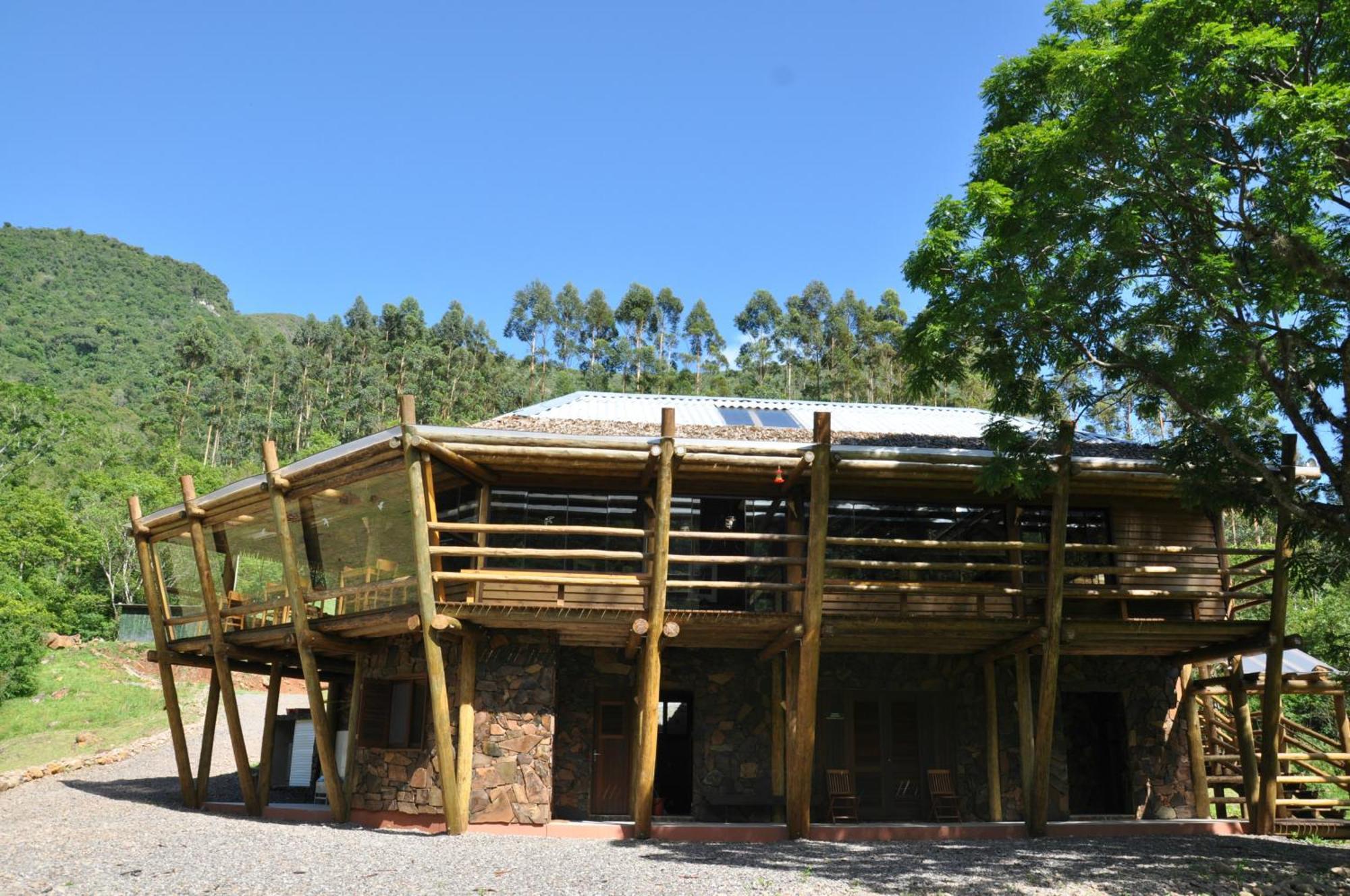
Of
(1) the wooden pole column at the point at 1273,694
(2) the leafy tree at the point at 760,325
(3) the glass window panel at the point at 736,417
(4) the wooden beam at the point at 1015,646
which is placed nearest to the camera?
(4) the wooden beam at the point at 1015,646

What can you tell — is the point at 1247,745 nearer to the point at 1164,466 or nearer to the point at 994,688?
the point at 994,688

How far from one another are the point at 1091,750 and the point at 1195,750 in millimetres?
1849

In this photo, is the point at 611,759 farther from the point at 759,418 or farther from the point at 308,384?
the point at 308,384

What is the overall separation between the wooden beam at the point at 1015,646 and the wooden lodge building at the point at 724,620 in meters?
0.04

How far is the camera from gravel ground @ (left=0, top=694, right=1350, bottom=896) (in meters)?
8.69

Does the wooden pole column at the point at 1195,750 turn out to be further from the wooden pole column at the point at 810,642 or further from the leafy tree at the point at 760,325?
the leafy tree at the point at 760,325

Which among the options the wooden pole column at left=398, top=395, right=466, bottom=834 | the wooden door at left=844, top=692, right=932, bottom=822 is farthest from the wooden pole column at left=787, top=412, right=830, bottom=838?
the wooden pole column at left=398, top=395, right=466, bottom=834

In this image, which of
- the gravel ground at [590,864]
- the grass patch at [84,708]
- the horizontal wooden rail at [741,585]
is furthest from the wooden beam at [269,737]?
the grass patch at [84,708]

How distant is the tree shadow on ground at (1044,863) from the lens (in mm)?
8898

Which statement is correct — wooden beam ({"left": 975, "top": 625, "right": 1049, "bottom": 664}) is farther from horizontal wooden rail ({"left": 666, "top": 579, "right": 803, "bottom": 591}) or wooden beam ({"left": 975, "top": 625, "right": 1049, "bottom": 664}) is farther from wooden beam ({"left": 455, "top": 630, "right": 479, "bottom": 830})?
wooden beam ({"left": 455, "top": 630, "right": 479, "bottom": 830})

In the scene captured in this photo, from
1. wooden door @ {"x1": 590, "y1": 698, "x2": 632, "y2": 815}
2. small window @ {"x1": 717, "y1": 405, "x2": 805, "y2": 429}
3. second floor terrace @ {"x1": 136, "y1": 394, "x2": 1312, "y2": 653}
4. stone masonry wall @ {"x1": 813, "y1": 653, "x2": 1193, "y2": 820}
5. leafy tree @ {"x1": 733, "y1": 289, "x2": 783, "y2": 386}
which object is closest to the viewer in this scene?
second floor terrace @ {"x1": 136, "y1": 394, "x2": 1312, "y2": 653}

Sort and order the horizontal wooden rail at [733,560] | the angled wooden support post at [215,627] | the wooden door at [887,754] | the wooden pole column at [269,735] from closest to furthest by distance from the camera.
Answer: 1. the horizontal wooden rail at [733,560]
2. the angled wooden support post at [215,627]
3. the wooden door at [887,754]
4. the wooden pole column at [269,735]

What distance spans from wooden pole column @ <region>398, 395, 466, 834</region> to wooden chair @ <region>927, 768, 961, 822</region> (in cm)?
716

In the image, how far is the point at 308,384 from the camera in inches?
2584
